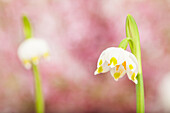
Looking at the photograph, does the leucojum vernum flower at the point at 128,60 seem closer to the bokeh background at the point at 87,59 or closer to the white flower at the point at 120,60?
the white flower at the point at 120,60

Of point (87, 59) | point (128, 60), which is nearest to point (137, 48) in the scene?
point (128, 60)

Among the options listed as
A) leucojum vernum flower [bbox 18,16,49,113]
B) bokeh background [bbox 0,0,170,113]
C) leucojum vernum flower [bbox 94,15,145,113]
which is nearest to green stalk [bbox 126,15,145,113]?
leucojum vernum flower [bbox 94,15,145,113]

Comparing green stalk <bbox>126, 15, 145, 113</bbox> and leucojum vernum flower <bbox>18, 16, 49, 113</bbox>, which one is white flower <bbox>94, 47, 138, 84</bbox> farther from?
leucojum vernum flower <bbox>18, 16, 49, 113</bbox>

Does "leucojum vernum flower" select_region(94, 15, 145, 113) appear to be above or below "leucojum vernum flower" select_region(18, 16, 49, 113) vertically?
below

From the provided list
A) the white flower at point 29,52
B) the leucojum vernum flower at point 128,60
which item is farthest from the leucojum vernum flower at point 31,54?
the leucojum vernum flower at point 128,60

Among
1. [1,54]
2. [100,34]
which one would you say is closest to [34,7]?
[1,54]

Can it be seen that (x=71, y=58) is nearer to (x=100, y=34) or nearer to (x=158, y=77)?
(x=100, y=34)
